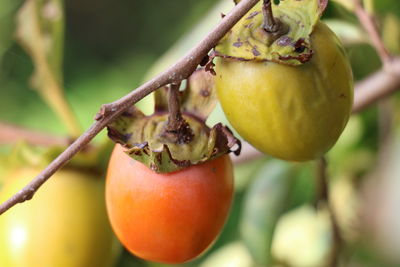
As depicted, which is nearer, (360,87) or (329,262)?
(360,87)

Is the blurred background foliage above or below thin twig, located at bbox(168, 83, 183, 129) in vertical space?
below

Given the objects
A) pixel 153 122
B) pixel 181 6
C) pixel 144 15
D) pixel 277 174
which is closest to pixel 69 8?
pixel 144 15

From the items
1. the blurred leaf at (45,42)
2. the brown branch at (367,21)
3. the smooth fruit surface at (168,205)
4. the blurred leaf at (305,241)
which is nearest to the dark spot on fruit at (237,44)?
the smooth fruit surface at (168,205)

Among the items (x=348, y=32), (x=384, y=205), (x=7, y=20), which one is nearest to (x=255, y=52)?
(x=348, y=32)

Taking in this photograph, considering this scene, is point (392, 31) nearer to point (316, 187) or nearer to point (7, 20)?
point (316, 187)

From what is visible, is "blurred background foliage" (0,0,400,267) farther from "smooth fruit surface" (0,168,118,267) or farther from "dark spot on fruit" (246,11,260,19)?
"dark spot on fruit" (246,11,260,19)

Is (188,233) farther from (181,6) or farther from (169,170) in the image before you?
(181,6)

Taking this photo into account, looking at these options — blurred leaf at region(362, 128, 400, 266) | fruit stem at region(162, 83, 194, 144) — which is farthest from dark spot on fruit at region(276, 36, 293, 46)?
blurred leaf at region(362, 128, 400, 266)
